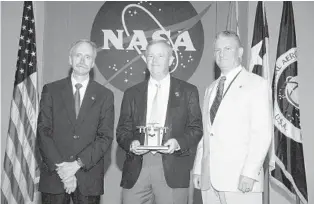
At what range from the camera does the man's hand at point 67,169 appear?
278 cm

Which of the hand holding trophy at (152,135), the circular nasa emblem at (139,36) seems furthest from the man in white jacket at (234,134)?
the circular nasa emblem at (139,36)

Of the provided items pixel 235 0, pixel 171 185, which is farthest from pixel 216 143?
pixel 235 0

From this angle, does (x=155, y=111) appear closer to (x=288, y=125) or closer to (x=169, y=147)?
(x=169, y=147)

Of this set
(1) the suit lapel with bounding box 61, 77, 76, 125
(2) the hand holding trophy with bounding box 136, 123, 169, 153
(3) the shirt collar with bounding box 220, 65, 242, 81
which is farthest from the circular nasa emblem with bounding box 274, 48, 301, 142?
(1) the suit lapel with bounding box 61, 77, 76, 125

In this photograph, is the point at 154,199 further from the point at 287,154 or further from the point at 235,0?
the point at 235,0

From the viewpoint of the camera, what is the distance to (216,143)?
2.79 meters

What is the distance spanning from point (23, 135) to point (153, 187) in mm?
2416

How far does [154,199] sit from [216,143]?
0.67 meters

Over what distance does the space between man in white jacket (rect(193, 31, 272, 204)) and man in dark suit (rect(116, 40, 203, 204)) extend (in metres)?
0.15

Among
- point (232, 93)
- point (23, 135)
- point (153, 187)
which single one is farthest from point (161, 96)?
point (23, 135)

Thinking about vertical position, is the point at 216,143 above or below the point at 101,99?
below

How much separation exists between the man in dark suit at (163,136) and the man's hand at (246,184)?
471 mm

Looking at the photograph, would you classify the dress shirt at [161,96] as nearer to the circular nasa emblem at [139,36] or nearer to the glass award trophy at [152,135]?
the glass award trophy at [152,135]

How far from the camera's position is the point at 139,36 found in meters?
5.38
